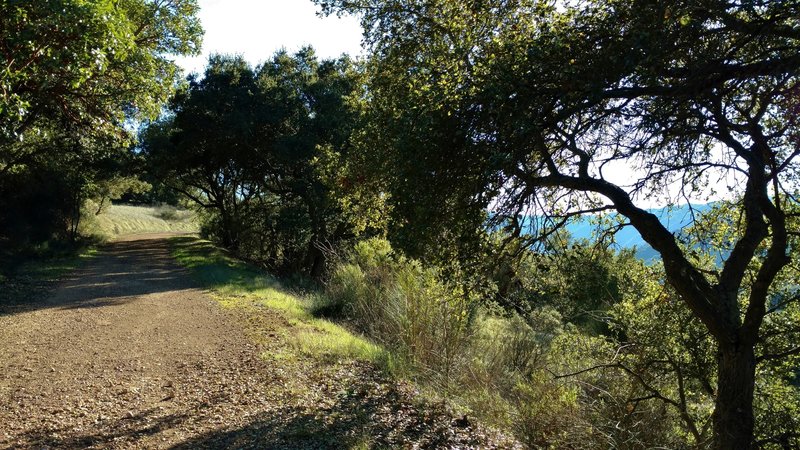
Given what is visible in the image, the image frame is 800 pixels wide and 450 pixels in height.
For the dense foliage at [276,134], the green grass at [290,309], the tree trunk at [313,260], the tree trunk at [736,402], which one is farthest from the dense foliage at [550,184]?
the tree trunk at [313,260]

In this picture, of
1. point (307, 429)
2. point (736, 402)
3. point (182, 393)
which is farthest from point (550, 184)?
point (182, 393)

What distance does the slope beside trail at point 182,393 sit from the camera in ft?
18.0

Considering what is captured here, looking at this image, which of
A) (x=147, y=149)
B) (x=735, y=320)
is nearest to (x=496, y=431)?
(x=735, y=320)

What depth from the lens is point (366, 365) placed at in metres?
8.27

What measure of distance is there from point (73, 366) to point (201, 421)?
2.92 meters

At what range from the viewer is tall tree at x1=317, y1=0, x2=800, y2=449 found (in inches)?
155

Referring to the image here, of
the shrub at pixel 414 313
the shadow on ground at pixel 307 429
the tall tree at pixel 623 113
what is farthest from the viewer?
the shrub at pixel 414 313

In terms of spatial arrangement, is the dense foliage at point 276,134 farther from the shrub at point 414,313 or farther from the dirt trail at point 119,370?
the dirt trail at point 119,370

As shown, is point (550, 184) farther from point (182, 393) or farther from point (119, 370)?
point (119, 370)

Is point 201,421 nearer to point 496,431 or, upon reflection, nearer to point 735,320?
point 496,431

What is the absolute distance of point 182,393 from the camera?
675 centimetres

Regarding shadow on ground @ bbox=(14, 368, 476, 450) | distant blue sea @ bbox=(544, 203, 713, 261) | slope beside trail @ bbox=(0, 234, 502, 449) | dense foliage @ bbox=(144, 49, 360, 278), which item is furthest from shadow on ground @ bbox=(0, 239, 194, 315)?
distant blue sea @ bbox=(544, 203, 713, 261)

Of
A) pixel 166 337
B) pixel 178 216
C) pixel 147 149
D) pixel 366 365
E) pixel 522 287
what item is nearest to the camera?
pixel 522 287

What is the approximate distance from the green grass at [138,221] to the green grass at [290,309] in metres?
13.2
